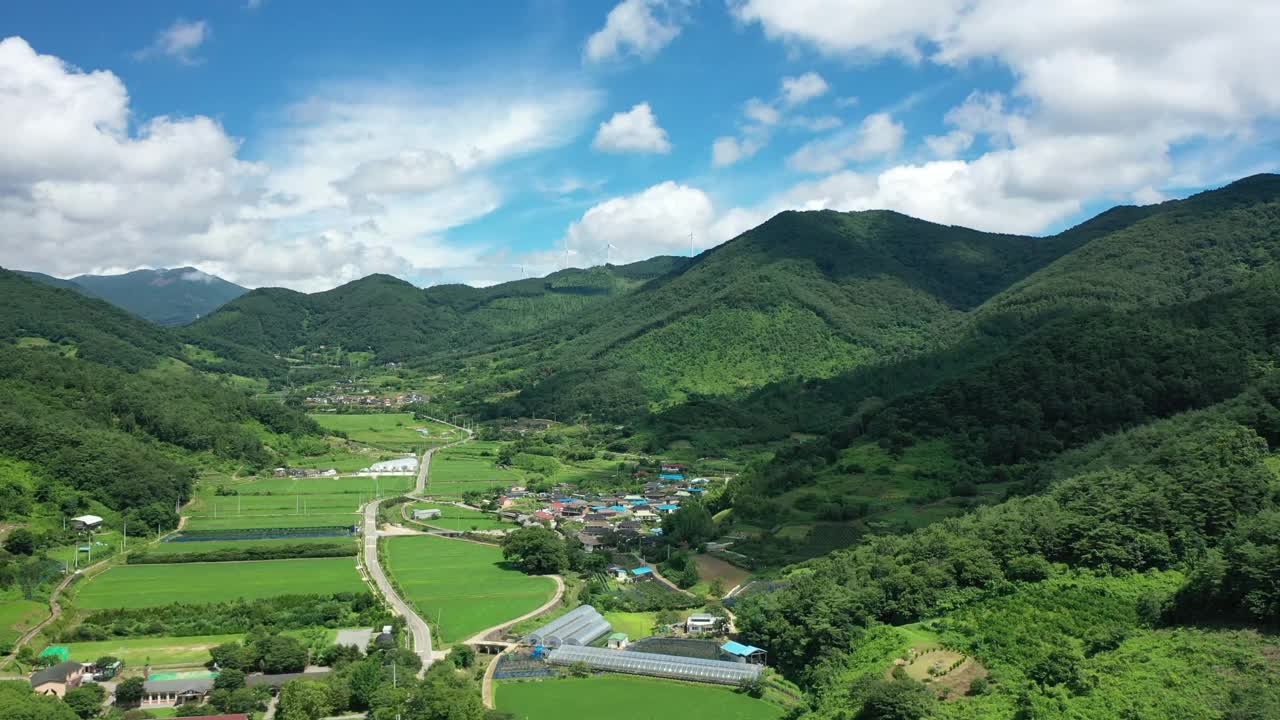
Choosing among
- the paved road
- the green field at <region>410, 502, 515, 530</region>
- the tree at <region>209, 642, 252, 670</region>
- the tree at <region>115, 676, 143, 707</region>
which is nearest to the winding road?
the paved road

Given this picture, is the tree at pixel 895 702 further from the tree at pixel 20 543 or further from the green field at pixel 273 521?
the tree at pixel 20 543

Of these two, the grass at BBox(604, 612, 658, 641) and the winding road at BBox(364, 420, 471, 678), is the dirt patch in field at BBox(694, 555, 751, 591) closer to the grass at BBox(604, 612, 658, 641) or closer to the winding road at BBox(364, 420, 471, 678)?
the grass at BBox(604, 612, 658, 641)

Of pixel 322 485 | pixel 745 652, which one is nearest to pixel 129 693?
pixel 745 652

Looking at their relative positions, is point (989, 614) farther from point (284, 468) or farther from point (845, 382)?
point (845, 382)

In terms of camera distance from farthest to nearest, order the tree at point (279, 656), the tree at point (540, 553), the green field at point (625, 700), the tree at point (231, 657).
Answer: the tree at point (540, 553) → the tree at point (279, 656) → the tree at point (231, 657) → the green field at point (625, 700)

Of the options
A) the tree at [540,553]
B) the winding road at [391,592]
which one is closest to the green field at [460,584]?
the winding road at [391,592]

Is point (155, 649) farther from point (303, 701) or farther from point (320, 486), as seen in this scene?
point (320, 486)
